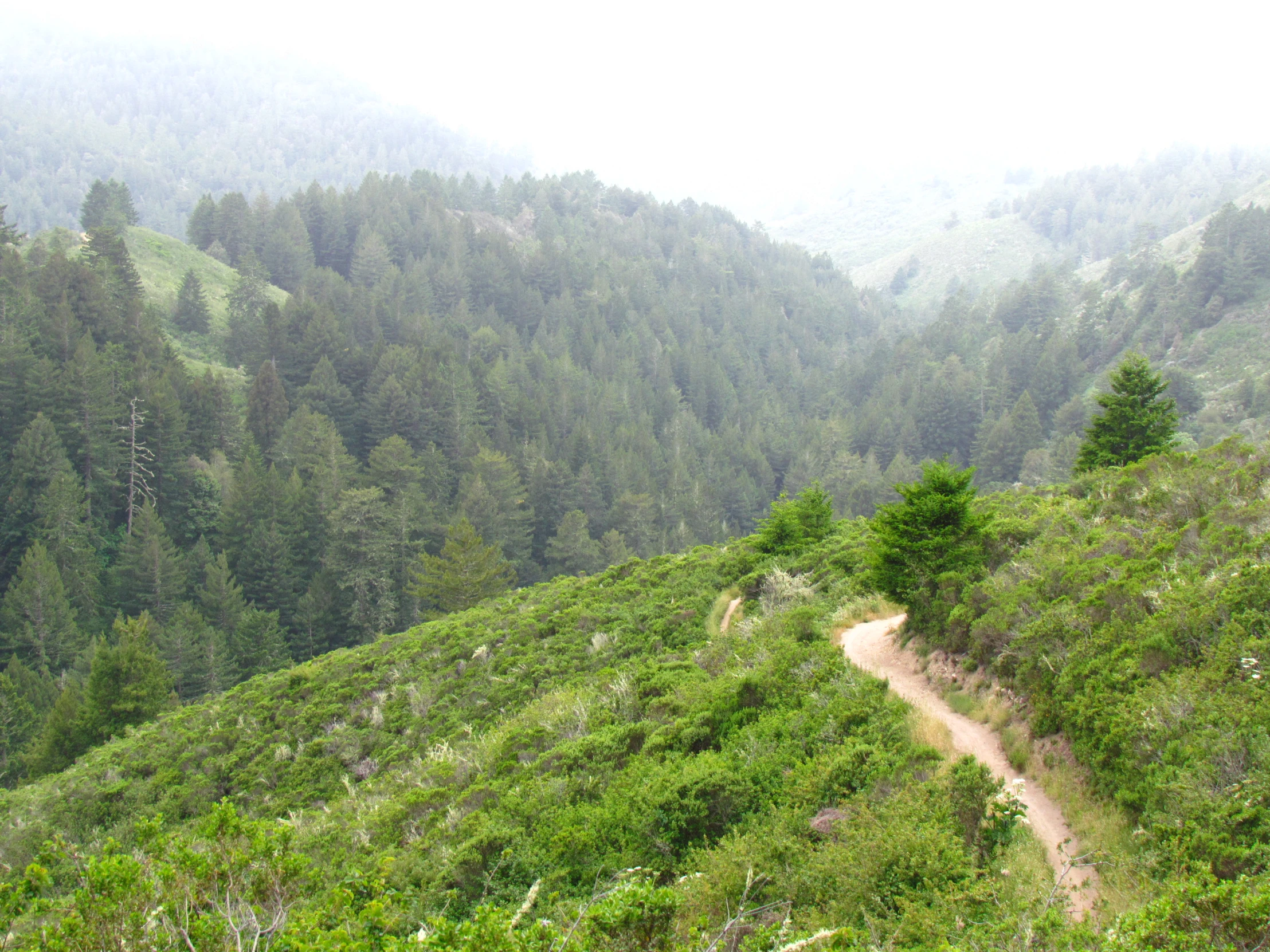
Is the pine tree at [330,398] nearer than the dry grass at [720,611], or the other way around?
the dry grass at [720,611]

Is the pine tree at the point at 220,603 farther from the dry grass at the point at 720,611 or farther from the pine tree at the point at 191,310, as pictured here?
the pine tree at the point at 191,310

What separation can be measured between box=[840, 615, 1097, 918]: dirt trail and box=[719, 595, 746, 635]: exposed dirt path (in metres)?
3.06

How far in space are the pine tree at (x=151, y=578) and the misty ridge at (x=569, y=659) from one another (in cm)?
19

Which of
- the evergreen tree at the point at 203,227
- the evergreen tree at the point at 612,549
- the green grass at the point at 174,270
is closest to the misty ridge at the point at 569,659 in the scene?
the evergreen tree at the point at 612,549

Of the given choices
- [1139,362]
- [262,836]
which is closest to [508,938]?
[262,836]

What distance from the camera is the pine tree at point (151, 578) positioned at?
4244 cm

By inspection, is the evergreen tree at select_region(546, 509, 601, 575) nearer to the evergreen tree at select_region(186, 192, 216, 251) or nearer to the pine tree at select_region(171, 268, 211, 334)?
the pine tree at select_region(171, 268, 211, 334)

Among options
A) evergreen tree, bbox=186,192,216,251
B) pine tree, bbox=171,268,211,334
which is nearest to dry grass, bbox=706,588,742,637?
pine tree, bbox=171,268,211,334

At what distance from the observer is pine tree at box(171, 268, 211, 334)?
72.6 metres

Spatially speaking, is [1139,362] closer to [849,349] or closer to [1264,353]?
[1264,353]

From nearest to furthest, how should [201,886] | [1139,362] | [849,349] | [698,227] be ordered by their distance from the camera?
[201,886] → [1139,362] → [849,349] → [698,227]

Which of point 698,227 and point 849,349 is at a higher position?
point 698,227

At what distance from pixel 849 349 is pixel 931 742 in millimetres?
135965

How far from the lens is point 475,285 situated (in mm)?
111000
